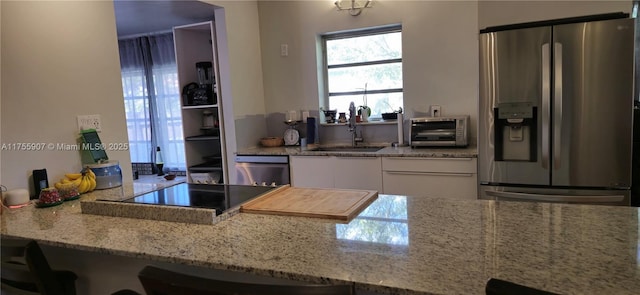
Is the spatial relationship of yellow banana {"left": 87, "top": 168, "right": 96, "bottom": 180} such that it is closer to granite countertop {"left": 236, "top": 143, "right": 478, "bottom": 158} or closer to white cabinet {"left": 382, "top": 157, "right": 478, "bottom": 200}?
granite countertop {"left": 236, "top": 143, "right": 478, "bottom": 158}

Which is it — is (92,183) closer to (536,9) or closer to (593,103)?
(593,103)

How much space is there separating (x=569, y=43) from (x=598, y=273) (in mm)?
1941

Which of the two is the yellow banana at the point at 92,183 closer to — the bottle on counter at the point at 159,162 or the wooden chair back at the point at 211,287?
the wooden chair back at the point at 211,287

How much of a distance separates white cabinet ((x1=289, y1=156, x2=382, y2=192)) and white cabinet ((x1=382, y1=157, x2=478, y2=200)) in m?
0.09

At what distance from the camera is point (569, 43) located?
Answer: 2.36m

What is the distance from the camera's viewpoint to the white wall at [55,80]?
6.39ft

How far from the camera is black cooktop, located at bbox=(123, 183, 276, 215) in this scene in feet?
5.10

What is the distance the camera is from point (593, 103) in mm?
2359

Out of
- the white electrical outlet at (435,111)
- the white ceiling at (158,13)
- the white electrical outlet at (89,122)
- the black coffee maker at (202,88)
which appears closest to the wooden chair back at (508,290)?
the white electrical outlet at (89,122)

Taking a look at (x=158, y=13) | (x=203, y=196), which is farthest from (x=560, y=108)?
(x=158, y=13)

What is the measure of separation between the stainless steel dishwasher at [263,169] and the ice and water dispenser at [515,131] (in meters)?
1.65

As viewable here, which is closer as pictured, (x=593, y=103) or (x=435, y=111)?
(x=593, y=103)

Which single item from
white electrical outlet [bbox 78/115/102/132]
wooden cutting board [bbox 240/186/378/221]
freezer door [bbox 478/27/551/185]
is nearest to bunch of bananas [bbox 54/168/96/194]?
white electrical outlet [bbox 78/115/102/132]

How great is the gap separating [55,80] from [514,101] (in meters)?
2.69
